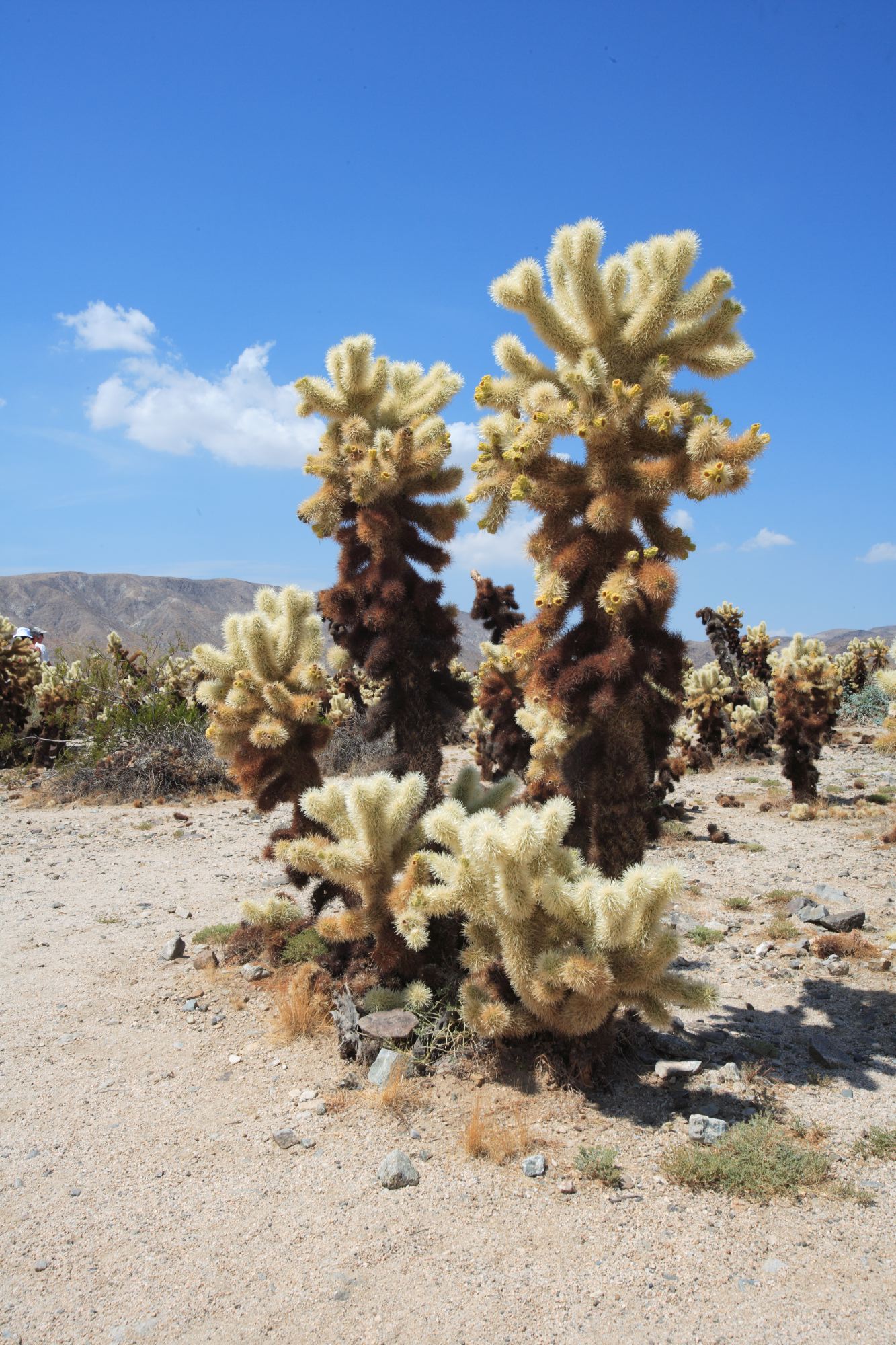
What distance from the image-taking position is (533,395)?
489cm

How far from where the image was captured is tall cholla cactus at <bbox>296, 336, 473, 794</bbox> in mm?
5926

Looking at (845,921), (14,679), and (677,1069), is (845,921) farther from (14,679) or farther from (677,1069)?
(14,679)

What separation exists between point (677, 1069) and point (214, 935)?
3.91 meters

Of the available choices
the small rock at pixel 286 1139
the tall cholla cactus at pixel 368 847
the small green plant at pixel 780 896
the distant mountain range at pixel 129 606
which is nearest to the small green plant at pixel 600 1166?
the small rock at pixel 286 1139

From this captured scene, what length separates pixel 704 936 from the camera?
270 inches

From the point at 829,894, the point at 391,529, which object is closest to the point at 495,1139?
the point at 391,529

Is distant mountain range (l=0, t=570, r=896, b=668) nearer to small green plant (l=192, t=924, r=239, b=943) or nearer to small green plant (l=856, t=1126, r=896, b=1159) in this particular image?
small green plant (l=192, t=924, r=239, b=943)

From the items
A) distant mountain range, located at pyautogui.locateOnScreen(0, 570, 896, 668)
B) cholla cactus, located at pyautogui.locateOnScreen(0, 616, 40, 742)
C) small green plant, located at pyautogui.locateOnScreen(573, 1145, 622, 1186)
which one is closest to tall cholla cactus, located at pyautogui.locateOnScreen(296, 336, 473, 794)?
small green plant, located at pyautogui.locateOnScreen(573, 1145, 622, 1186)

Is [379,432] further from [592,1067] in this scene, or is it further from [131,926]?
[131,926]

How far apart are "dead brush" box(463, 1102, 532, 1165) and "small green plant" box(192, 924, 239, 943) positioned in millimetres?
3336

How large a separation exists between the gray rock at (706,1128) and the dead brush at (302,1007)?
224 cm

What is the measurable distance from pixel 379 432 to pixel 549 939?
3585 millimetres

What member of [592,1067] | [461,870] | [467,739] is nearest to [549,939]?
[461,870]

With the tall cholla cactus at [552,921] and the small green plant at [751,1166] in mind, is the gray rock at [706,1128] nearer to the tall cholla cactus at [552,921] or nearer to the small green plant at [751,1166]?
the small green plant at [751,1166]
